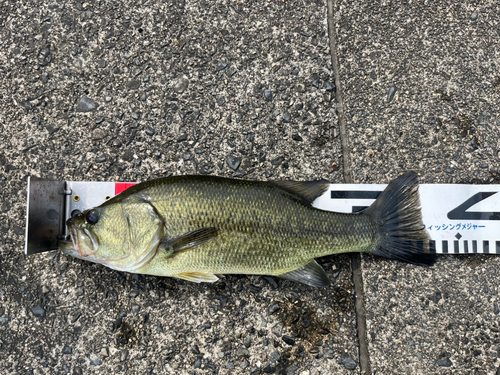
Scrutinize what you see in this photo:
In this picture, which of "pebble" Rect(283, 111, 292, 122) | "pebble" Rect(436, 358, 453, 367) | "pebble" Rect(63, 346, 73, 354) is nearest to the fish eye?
"pebble" Rect(63, 346, 73, 354)

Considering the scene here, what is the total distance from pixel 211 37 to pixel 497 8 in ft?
8.26

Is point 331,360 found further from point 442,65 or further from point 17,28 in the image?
point 17,28

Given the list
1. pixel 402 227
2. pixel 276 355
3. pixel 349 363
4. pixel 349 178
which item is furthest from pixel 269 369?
pixel 349 178

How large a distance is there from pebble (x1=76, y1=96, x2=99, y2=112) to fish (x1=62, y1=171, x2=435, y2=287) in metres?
0.95

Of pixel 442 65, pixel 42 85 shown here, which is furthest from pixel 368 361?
pixel 42 85

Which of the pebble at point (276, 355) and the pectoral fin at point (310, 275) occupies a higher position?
the pectoral fin at point (310, 275)

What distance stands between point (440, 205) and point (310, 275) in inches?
47.0

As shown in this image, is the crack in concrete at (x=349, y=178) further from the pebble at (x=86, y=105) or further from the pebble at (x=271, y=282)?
the pebble at (x=86, y=105)

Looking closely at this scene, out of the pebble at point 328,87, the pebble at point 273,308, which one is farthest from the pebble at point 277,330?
the pebble at point 328,87

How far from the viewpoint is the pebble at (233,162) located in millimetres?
2857

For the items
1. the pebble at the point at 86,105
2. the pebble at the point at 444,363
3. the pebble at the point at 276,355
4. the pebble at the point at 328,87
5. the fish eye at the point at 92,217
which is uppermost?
the pebble at the point at 328,87

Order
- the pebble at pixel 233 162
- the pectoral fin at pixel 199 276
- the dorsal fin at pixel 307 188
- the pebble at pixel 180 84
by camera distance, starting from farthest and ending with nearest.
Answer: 1. the pebble at pixel 180 84
2. the pebble at pixel 233 162
3. the dorsal fin at pixel 307 188
4. the pectoral fin at pixel 199 276

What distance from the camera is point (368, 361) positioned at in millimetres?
2684

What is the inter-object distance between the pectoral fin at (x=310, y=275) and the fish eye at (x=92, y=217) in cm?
136
